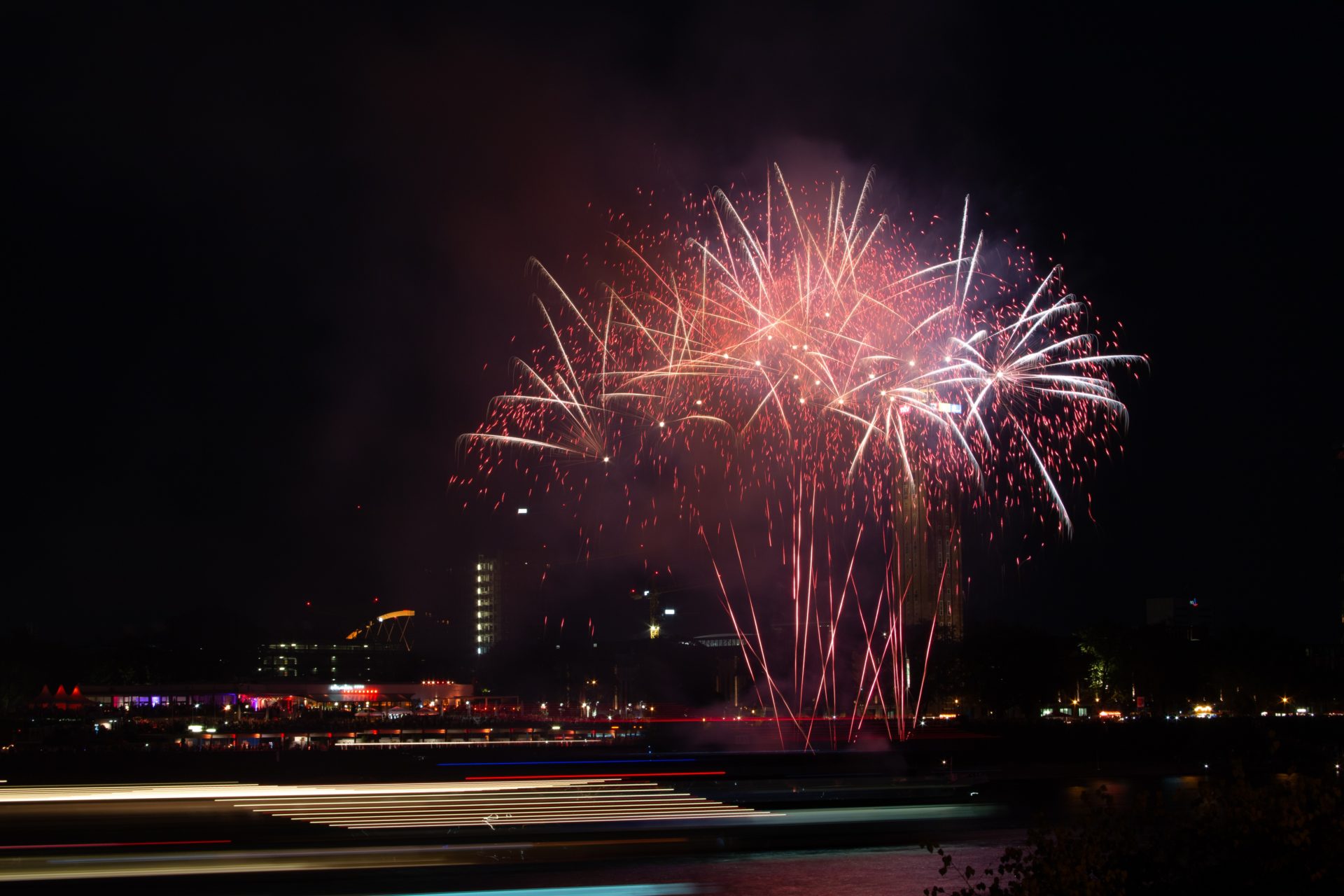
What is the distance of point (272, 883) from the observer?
1229 cm

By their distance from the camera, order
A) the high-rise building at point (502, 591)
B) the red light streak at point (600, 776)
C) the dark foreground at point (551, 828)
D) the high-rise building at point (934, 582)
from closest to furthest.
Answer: the dark foreground at point (551, 828)
the red light streak at point (600, 776)
the high-rise building at point (934, 582)
the high-rise building at point (502, 591)

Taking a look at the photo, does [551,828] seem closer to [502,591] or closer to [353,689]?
[353,689]

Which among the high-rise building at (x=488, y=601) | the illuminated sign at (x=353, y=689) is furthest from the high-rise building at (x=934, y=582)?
the high-rise building at (x=488, y=601)

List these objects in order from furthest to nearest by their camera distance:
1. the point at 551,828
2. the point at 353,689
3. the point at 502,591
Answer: the point at 502,591
the point at 353,689
the point at 551,828

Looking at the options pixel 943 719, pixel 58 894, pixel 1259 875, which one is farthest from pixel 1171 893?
pixel 943 719

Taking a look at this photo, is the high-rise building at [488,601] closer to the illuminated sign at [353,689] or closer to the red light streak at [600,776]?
the illuminated sign at [353,689]

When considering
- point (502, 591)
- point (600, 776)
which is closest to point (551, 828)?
point (600, 776)

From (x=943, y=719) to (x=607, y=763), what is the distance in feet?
164

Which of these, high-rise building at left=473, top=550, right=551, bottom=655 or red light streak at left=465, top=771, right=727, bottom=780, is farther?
high-rise building at left=473, top=550, right=551, bottom=655

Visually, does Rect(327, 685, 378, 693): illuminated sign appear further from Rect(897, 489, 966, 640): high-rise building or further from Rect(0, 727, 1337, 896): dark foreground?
Rect(0, 727, 1337, 896): dark foreground

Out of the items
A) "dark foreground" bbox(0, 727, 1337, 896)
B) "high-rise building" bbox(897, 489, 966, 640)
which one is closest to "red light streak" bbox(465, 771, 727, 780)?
"dark foreground" bbox(0, 727, 1337, 896)

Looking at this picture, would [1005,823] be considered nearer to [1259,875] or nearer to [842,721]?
[1259,875]

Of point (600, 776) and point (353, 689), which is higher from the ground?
point (600, 776)

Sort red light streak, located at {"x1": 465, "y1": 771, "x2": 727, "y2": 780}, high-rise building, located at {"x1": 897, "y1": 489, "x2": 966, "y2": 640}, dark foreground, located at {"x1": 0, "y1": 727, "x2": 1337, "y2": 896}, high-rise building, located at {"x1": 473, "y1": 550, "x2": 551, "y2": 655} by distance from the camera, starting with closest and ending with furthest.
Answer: dark foreground, located at {"x1": 0, "y1": 727, "x2": 1337, "y2": 896}
red light streak, located at {"x1": 465, "y1": 771, "x2": 727, "y2": 780}
high-rise building, located at {"x1": 897, "y1": 489, "x2": 966, "y2": 640}
high-rise building, located at {"x1": 473, "y1": 550, "x2": 551, "y2": 655}
